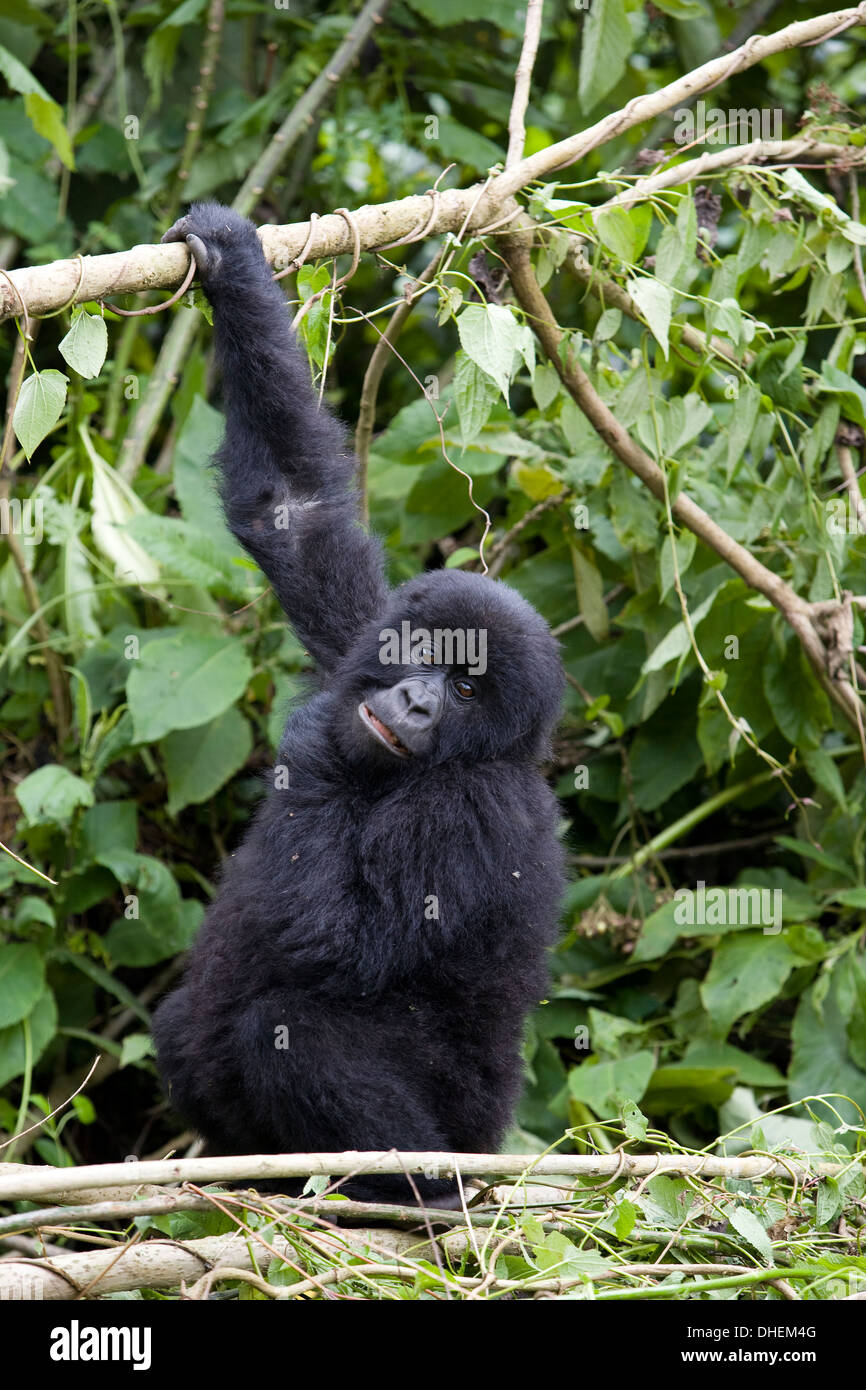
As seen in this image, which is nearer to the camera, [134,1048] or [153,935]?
[134,1048]

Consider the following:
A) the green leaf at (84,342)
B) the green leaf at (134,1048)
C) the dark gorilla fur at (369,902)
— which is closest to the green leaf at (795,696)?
the dark gorilla fur at (369,902)

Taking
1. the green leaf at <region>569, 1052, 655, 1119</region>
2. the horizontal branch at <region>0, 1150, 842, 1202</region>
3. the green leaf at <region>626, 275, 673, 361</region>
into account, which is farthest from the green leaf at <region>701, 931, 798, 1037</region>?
the green leaf at <region>626, 275, 673, 361</region>

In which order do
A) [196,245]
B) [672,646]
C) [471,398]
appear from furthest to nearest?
1. [672,646]
2. [471,398]
3. [196,245]

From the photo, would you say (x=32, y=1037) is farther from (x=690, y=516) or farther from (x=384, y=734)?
(x=690, y=516)

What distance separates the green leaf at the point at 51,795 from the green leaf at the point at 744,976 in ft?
6.80

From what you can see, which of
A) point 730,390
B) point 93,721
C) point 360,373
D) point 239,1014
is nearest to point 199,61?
point 360,373

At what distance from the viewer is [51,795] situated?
14.1 feet

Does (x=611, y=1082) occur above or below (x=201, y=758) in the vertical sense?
below

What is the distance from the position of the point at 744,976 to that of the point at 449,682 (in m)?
1.70

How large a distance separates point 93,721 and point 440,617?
2163 millimetres

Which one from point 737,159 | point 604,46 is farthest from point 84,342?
point 604,46

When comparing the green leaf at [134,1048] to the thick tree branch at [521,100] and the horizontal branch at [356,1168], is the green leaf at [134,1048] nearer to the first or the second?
the horizontal branch at [356,1168]

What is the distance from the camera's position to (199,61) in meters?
6.22

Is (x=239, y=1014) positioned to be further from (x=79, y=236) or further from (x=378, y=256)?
(x=79, y=236)
